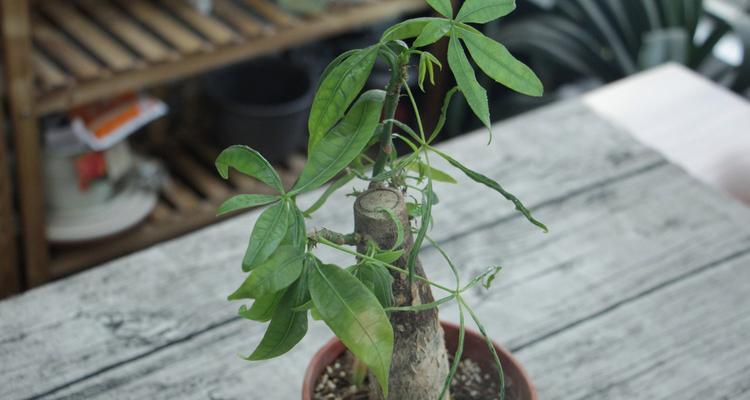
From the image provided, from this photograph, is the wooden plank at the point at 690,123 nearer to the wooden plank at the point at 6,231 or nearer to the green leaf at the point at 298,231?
the green leaf at the point at 298,231

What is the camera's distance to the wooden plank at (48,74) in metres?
1.58

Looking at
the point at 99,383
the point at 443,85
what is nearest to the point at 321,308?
the point at 99,383

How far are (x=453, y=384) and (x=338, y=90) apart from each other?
0.32 metres

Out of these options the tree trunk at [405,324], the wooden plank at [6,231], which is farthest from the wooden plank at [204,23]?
the tree trunk at [405,324]

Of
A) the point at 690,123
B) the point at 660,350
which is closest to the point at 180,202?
the point at 690,123

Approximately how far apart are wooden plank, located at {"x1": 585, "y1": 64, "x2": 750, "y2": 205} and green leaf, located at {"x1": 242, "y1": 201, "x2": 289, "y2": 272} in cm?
80

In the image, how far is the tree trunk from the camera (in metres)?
0.69

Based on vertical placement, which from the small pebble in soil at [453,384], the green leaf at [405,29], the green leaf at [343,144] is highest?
the green leaf at [405,29]

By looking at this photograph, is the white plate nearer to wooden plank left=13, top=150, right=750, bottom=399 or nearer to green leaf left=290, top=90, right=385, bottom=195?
wooden plank left=13, top=150, right=750, bottom=399

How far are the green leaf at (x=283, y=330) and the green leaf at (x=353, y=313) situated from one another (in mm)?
31

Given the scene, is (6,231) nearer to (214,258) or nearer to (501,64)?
(214,258)

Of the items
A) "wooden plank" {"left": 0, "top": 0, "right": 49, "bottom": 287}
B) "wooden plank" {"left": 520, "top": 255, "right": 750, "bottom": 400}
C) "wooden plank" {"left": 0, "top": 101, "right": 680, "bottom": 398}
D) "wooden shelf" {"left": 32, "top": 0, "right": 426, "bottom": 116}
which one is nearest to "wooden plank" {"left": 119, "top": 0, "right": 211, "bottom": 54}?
"wooden shelf" {"left": 32, "top": 0, "right": 426, "bottom": 116}

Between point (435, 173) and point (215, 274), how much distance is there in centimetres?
37

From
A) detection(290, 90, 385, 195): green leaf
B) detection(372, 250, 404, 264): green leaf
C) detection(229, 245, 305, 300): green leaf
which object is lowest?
detection(372, 250, 404, 264): green leaf
